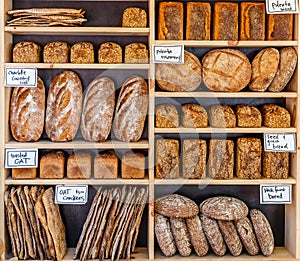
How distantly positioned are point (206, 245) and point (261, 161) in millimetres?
547

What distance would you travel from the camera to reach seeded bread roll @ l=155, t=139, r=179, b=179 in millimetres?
2701

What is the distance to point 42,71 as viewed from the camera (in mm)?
2865

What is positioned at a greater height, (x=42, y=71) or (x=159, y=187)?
(x=42, y=71)

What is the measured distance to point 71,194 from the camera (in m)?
2.70

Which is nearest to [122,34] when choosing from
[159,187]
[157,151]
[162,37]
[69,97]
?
[162,37]

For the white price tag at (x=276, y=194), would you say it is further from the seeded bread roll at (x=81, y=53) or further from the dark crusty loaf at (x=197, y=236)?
the seeded bread roll at (x=81, y=53)

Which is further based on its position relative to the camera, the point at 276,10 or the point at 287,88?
the point at 287,88

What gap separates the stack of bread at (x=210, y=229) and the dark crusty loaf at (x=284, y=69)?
26.2 inches

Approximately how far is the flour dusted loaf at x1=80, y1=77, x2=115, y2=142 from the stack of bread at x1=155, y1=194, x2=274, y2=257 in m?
0.50

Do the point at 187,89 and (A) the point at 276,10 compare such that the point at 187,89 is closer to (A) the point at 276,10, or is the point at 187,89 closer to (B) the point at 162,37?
(B) the point at 162,37

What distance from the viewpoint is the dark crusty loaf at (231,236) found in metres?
2.66

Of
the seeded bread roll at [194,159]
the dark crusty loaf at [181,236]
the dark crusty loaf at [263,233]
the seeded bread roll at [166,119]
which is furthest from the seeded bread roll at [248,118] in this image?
the dark crusty loaf at [181,236]

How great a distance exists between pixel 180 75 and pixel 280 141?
64 cm

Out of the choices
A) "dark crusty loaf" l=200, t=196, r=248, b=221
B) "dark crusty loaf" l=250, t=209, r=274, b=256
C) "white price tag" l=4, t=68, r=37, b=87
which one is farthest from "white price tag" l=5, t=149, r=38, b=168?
"dark crusty loaf" l=250, t=209, r=274, b=256
